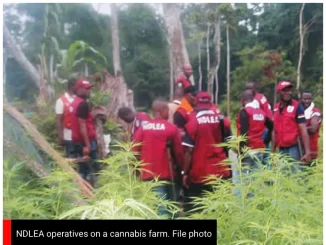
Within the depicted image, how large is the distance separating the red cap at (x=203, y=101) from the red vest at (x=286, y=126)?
295 mm

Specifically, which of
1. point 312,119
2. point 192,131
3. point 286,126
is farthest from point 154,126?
point 312,119

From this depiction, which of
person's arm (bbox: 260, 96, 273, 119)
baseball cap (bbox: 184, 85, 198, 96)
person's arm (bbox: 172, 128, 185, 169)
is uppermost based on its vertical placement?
baseball cap (bbox: 184, 85, 198, 96)

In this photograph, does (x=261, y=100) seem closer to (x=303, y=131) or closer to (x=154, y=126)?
(x=303, y=131)

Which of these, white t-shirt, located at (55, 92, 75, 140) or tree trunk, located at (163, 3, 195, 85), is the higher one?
tree trunk, located at (163, 3, 195, 85)

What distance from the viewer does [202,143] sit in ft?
12.4

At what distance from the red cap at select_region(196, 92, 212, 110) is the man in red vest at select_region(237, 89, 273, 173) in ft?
0.47

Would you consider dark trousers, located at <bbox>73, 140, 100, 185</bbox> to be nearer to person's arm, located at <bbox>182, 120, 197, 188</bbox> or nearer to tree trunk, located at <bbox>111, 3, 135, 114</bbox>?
tree trunk, located at <bbox>111, 3, 135, 114</bbox>

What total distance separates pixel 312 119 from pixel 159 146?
69 cm

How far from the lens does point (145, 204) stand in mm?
3654

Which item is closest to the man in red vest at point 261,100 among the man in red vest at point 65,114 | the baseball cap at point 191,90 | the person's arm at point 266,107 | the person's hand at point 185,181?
the person's arm at point 266,107

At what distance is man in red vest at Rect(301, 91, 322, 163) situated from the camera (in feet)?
12.2

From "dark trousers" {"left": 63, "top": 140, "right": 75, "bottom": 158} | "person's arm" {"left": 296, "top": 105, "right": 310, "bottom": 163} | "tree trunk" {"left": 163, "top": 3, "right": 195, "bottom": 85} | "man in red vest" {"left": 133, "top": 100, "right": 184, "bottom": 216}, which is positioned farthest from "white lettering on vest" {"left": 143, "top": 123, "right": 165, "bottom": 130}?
"person's arm" {"left": 296, "top": 105, "right": 310, "bottom": 163}

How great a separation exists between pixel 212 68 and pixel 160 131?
36 cm
